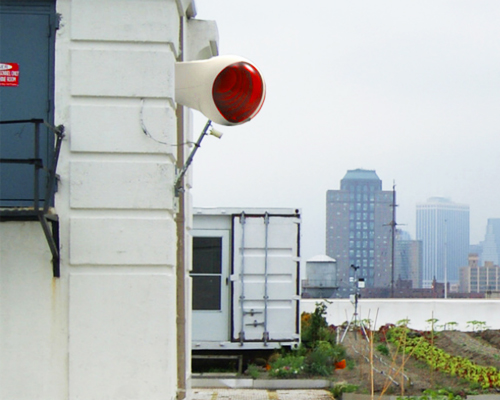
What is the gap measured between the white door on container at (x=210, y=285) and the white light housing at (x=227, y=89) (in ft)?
31.3

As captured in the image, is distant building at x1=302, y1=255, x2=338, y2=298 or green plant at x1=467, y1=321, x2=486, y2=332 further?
green plant at x1=467, y1=321, x2=486, y2=332

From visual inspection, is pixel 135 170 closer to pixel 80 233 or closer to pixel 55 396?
pixel 80 233

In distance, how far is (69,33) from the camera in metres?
7.39

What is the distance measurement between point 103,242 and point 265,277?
32.3 ft

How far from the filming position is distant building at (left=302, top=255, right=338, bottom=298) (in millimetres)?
23266

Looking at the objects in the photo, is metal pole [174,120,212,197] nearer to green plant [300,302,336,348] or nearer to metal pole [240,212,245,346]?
metal pole [240,212,245,346]

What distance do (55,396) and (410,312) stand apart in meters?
20.5

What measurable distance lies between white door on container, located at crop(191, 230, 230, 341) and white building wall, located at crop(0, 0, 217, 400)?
9498 mm

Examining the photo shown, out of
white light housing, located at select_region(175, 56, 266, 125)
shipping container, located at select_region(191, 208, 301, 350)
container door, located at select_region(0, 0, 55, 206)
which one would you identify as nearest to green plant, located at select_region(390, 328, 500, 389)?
shipping container, located at select_region(191, 208, 301, 350)

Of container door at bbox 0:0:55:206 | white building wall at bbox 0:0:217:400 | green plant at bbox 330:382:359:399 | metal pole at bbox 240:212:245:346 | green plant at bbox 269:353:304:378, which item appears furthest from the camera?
metal pole at bbox 240:212:245:346

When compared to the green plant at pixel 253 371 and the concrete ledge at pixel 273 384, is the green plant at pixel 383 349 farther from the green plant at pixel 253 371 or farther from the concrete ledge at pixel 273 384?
the concrete ledge at pixel 273 384

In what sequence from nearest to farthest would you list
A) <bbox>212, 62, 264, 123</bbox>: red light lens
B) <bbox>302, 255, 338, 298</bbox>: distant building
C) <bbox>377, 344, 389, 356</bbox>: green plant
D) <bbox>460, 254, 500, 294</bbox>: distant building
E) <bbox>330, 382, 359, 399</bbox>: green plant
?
<bbox>212, 62, 264, 123</bbox>: red light lens → <bbox>330, 382, 359, 399</bbox>: green plant → <bbox>377, 344, 389, 356</bbox>: green plant → <bbox>302, 255, 338, 298</bbox>: distant building → <bbox>460, 254, 500, 294</bbox>: distant building

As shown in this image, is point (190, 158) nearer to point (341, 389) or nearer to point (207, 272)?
point (341, 389)

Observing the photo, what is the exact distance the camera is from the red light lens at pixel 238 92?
23.2 ft
